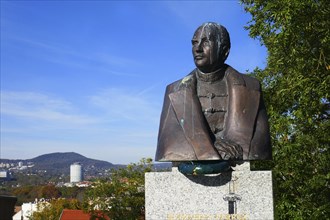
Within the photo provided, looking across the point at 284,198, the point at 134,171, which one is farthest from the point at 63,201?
the point at 284,198

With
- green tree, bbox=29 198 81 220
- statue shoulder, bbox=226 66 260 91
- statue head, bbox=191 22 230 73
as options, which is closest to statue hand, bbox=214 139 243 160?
statue shoulder, bbox=226 66 260 91

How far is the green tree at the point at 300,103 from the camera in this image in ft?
26.6

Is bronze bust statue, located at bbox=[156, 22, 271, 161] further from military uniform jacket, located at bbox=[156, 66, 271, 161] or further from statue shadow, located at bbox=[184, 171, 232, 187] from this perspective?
statue shadow, located at bbox=[184, 171, 232, 187]

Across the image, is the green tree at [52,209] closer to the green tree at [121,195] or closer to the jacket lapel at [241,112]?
the green tree at [121,195]

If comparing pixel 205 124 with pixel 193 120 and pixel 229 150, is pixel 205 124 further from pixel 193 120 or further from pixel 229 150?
pixel 229 150

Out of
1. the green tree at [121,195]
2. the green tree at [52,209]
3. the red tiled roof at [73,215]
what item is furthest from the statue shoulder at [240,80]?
the green tree at [52,209]

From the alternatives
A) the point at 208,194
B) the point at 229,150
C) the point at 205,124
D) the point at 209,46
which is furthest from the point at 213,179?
the point at 209,46

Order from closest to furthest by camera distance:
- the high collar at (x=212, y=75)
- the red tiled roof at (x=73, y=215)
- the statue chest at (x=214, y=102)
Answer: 1. the statue chest at (x=214, y=102)
2. the high collar at (x=212, y=75)
3. the red tiled roof at (x=73, y=215)

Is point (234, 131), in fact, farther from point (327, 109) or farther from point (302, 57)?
point (327, 109)

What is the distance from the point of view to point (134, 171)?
2028 centimetres

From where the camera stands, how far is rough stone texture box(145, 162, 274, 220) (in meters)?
4.34

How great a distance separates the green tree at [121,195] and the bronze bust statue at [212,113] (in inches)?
539

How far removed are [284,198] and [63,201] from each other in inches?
1196

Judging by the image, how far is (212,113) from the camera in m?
4.86
